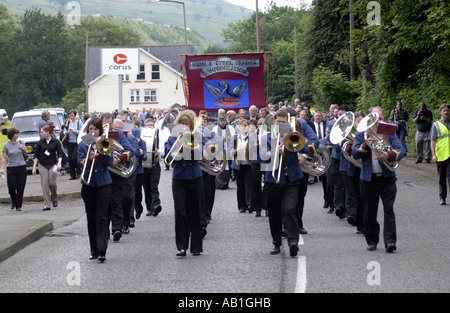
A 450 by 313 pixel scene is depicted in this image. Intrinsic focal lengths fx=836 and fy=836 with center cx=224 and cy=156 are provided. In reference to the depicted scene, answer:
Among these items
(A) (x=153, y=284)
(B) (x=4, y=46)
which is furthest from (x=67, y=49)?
(A) (x=153, y=284)

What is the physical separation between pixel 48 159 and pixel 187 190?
26.3ft

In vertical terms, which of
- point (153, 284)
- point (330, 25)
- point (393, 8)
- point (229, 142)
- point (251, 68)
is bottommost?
point (153, 284)

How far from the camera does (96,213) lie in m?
10.9

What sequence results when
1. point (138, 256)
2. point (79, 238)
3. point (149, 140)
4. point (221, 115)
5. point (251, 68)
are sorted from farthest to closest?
point (251, 68), point (221, 115), point (149, 140), point (79, 238), point (138, 256)

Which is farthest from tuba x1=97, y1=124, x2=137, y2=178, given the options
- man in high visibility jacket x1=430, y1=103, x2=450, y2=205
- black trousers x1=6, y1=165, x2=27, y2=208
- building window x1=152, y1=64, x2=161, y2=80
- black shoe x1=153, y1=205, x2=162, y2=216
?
building window x1=152, y1=64, x2=161, y2=80

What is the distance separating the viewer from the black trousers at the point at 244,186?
15.9 m

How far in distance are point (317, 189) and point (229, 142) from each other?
3.74 metres

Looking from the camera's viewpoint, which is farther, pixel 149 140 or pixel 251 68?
pixel 251 68

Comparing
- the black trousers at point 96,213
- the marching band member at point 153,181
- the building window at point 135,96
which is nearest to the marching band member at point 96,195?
the black trousers at point 96,213

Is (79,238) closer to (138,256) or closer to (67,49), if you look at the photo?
(138,256)

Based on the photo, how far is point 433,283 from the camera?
854 centimetres

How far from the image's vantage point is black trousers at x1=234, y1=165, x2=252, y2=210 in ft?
52.1

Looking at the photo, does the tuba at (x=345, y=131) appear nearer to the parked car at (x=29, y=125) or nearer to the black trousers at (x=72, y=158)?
the black trousers at (x=72, y=158)

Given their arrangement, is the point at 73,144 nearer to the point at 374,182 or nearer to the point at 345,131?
the point at 345,131
